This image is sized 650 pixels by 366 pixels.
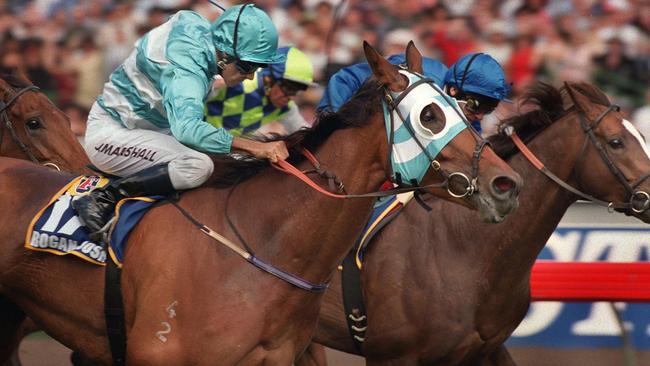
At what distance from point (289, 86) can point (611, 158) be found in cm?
239

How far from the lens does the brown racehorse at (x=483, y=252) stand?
181 inches

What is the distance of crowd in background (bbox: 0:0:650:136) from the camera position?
23.5 ft

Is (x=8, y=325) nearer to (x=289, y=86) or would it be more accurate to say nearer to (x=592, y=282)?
(x=289, y=86)

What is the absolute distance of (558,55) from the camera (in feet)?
23.7

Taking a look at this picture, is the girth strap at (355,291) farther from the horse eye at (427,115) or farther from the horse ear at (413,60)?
the horse eye at (427,115)

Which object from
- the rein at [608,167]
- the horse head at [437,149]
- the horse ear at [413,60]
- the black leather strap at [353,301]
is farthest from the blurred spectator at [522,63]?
the horse head at [437,149]

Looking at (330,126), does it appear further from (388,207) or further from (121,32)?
(121,32)

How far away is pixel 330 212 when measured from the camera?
147 inches

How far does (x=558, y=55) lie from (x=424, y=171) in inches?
155

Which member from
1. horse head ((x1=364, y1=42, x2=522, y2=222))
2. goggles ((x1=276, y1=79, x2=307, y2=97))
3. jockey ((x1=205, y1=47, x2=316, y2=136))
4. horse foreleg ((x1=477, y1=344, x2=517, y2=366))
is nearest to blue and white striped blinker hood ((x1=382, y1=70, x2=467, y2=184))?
horse head ((x1=364, y1=42, x2=522, y2=222))

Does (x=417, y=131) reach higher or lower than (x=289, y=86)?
higher

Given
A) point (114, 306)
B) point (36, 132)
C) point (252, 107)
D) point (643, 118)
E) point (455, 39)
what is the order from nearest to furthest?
point (114, 306) → point (36, 132) → point (252, 107) → point (643, 118) → point (455, 39)

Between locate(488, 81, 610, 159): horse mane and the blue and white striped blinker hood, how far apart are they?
1291mm

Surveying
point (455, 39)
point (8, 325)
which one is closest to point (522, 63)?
point (455, 39)
